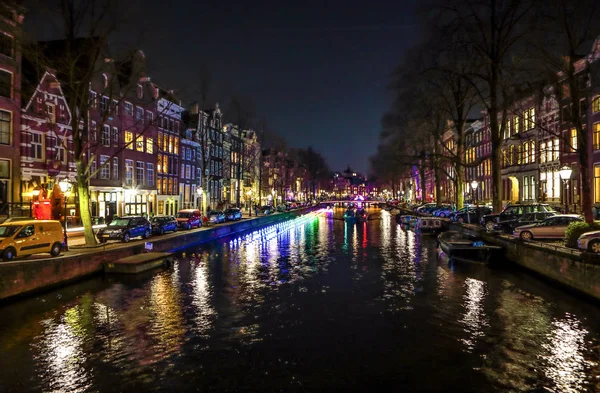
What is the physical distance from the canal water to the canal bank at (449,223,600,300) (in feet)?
2.03

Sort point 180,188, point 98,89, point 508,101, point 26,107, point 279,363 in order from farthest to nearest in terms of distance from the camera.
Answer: point 180,188 → point 98,89 → point 26,107 → point 508,101 → point 279,363

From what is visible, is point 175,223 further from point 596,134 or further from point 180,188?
point 596,134

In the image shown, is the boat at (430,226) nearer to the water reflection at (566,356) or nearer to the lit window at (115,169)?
the water reflection at (566,356)

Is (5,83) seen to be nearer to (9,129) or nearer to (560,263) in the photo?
(9,129)

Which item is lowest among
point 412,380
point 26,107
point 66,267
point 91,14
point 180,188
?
point 412,380

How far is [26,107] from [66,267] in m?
25.8

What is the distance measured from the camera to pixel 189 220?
152 ft

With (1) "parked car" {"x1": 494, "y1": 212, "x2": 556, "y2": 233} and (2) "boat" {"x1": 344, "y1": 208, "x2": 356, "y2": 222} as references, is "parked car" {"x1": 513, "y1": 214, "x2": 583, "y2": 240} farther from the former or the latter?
(2) "boat" {"x1": 344, "y1": 208, "x2": 356, "y2": 222}

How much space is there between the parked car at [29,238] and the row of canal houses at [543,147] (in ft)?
90.5

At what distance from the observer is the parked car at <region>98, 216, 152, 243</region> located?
105ft

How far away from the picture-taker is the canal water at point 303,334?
10.7 m

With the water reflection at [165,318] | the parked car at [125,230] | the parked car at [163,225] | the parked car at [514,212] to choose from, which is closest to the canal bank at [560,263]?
the parked car at [514,212]

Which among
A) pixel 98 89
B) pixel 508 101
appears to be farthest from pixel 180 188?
pixel 508 101

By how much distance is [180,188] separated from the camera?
75.5m
